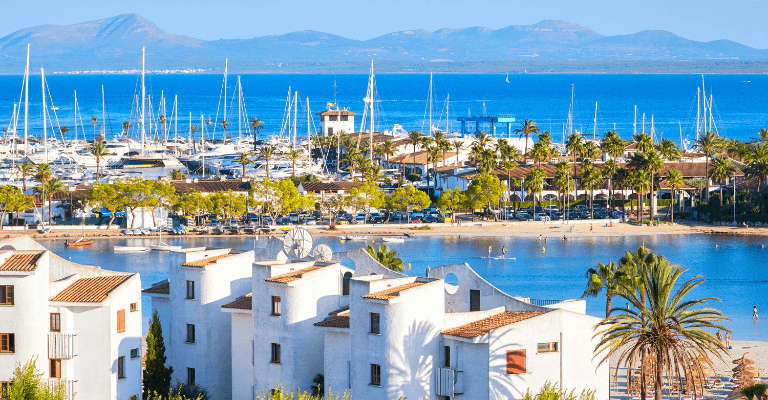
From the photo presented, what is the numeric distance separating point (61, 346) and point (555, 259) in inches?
2228

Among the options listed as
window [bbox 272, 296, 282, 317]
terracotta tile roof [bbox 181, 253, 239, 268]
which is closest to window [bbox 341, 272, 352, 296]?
window [bbox 272, 296, 282, 317]

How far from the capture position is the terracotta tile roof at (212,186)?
101 metres

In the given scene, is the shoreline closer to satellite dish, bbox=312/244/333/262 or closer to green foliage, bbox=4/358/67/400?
satellite dish, bbox=312/244/333/262

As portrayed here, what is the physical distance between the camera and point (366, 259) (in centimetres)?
3709

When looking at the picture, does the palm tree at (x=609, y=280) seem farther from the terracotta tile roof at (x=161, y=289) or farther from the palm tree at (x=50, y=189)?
the palm tree at (x=50, y=189)

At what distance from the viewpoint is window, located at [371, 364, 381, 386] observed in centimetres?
3145

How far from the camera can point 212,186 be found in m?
102

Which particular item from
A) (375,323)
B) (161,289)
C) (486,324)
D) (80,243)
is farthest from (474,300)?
(80,243)

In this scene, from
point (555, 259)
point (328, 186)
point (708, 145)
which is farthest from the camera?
point (708, 145)

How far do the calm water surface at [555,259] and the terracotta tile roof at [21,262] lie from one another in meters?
36.6

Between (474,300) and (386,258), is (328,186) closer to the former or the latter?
(386,258)

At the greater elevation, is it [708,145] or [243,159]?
[708,145]

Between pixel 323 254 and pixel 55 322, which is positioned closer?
pixel 55 322

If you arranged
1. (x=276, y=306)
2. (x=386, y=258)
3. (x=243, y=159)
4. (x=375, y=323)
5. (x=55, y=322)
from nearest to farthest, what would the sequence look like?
1. (x=375, y=323)
2. (x=55, y=322)
3. (x=276, y=306)
4. (x=386, y=258)
5. (x=243, y=159)
